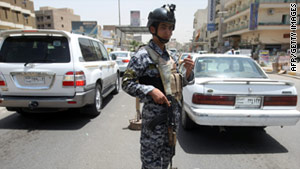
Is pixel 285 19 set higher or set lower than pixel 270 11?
lower

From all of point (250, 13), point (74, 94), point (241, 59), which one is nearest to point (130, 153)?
point (74, 94)

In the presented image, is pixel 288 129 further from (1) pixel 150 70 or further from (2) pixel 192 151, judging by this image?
(1) pixel 150 70

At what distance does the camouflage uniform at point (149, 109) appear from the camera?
5.62ft

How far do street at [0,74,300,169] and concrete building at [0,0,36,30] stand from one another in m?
34.6

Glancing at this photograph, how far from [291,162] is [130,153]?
2342 millimetres

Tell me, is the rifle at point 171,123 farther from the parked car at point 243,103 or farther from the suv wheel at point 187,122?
the suv wheel at point 187,122

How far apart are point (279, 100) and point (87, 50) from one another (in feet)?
13.2

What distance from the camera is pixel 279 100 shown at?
10.6 ft

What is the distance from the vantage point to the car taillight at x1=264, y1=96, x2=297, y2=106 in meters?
3.21

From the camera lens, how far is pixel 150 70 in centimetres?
175

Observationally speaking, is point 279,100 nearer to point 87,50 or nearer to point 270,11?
point 87,50

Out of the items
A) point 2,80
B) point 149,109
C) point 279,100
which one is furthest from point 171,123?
point 2,80

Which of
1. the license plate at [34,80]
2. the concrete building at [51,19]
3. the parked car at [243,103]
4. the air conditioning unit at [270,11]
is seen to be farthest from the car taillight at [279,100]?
the concrete building at [51,19]

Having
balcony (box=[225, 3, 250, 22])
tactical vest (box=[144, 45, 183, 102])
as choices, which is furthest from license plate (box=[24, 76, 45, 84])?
balcony (box=[225, 3, 250, 22])
